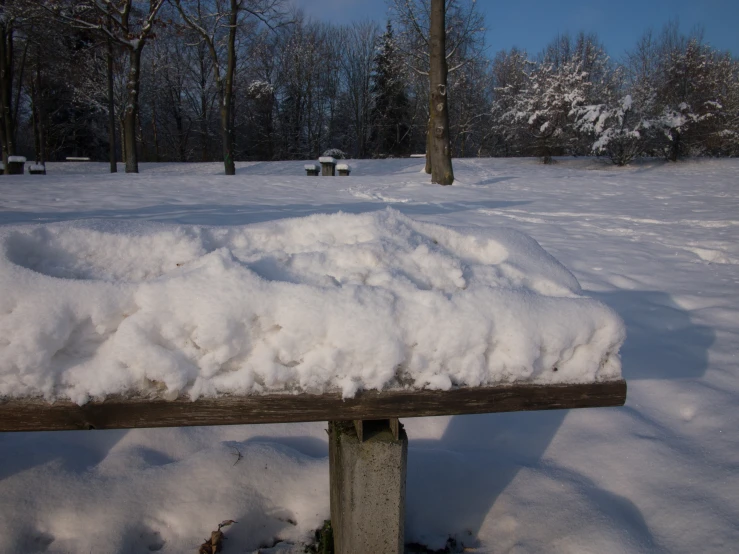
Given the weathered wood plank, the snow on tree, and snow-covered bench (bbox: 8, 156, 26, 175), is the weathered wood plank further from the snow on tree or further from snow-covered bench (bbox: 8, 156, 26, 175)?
the snow on tree

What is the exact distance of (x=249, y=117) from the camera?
3341 centimetres

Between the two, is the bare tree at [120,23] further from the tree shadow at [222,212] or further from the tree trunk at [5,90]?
the tree shadow at [222,212]

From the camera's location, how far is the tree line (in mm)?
15898

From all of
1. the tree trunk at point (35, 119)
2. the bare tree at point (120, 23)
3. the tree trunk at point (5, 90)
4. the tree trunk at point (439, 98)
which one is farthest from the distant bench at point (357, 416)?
the tree trunk at point (35, 119)

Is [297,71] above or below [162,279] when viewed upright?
above

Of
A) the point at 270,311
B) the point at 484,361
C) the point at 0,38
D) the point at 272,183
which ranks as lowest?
the point at 484,361

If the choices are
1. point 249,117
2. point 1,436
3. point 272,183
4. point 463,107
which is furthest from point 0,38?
point 463,107

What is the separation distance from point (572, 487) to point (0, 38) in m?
22.3

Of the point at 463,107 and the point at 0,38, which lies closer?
the point at 0,38

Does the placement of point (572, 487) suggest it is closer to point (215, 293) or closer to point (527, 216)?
point (215, 293)

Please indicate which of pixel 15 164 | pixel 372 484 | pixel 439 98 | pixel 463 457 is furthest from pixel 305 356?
pixel 15 164

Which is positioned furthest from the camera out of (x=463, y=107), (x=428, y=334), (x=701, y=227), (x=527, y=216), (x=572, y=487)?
(x=463, y=107)

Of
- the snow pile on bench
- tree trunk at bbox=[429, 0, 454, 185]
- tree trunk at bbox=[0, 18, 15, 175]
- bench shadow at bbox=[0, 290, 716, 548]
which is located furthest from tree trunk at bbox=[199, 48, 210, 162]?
the snow pile on bench

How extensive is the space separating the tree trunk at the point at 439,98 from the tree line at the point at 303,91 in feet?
0.75
